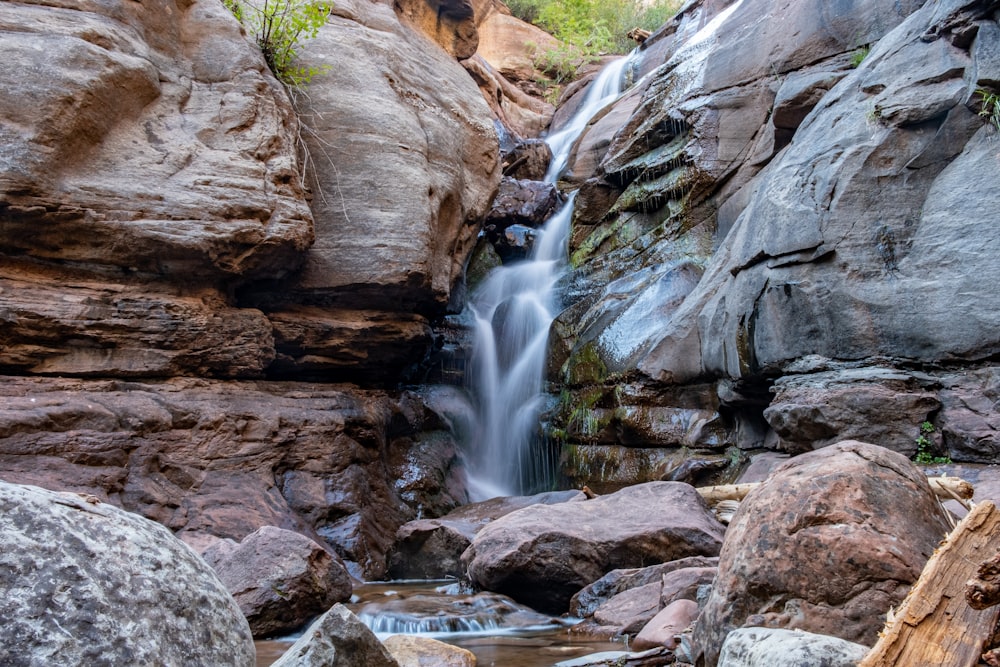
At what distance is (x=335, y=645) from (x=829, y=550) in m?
1.96

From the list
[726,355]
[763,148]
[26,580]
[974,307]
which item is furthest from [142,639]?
[763,148]

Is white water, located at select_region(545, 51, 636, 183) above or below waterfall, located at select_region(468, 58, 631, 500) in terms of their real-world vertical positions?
above

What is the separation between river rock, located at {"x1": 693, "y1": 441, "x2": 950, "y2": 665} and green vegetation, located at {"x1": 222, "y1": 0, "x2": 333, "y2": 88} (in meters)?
7.83

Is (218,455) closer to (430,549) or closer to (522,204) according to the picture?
(430,549)

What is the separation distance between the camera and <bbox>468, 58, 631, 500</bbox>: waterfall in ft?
34.9

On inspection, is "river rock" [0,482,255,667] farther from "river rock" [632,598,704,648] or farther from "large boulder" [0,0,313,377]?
"large boulder" [0,0,313,377]

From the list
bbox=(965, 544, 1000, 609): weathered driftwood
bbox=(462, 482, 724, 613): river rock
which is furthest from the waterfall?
bbox=(965, 544, 1000, 609): weathered driftwood

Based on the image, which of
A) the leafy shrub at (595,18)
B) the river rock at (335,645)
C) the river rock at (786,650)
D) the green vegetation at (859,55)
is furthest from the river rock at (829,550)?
the leafy shrub at (595,18)

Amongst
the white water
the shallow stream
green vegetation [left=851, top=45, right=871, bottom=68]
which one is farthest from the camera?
the white water

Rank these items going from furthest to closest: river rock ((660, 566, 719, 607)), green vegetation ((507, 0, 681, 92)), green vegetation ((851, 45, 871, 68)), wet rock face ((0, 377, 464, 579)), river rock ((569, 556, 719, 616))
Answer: green vegetation ((507, 0, 681, 92)), green vegetation ((851, 45, 871, 68)), wet rock face ((0, 377, 464, 579)), river rock ((569, 556, 719, 616)), river rock ((660, 566, 719, 607))

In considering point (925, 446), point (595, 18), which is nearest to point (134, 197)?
point (925, 446)

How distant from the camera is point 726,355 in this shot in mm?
8336

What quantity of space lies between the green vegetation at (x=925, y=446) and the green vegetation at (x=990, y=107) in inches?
105

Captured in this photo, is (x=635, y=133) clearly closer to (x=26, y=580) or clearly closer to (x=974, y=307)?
(x=974, y=307)
